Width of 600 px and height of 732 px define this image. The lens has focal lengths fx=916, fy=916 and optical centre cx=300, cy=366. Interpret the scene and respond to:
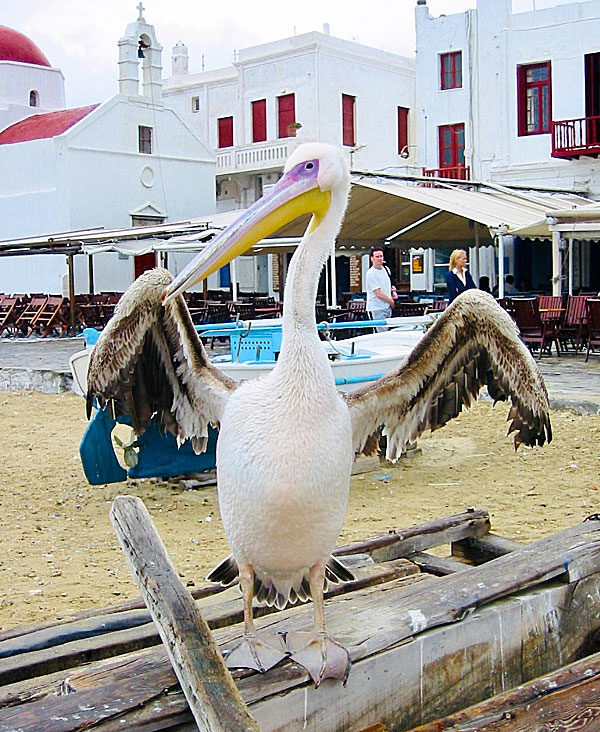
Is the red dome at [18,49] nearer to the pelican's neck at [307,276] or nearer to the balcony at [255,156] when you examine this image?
the balcony at [255,156]

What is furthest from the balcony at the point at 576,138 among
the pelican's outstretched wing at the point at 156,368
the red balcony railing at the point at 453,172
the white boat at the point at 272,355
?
the pelican's outstretched wing at the point at 156,368

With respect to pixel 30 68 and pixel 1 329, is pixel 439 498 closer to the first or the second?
pixel 1 329

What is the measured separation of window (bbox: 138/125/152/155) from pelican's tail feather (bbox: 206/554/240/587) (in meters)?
22.8

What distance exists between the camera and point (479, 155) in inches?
838

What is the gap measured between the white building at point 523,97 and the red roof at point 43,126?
29.7ft

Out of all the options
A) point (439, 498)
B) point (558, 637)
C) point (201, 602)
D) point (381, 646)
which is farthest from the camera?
point (439, 498)

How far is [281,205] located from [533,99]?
19.3m

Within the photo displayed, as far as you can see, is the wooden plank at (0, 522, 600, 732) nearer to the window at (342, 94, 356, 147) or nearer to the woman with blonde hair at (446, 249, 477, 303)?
the woman with blonde hair at (446, 249, 477, 303)

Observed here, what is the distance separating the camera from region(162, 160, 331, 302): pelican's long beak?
9.49 ft

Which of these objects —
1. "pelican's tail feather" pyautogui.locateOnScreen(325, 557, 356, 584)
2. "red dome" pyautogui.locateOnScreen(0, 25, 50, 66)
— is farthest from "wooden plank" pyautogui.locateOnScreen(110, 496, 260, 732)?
"red dome" pyautogui.locateOnScreen(0, 25, 50, 66)

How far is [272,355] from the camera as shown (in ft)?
23.6

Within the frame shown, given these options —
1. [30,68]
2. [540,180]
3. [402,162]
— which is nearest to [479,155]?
[540,180]

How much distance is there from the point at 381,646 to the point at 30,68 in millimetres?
28209

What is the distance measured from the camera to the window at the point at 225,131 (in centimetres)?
2877
